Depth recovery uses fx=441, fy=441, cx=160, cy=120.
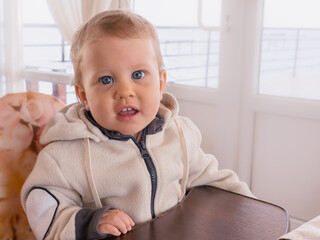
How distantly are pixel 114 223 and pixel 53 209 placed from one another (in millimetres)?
145

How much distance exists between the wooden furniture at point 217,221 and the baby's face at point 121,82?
24 centimetres

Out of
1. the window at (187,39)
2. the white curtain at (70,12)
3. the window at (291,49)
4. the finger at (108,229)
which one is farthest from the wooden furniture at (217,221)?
the white curtain at (70,12)

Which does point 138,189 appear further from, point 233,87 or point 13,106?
point 233,87

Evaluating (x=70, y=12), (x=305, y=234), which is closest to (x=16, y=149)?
(x=305, y=234)

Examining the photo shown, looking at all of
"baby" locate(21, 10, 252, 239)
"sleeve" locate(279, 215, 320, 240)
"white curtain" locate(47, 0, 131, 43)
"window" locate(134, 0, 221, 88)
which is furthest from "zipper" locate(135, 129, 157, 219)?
"white curtain" locate(47, 0, 131, 43)

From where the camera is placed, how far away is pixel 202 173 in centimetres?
129

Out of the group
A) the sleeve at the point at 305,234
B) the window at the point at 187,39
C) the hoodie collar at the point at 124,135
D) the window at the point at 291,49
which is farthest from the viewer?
the window at the point at 187,39

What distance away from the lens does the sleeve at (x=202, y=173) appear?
4.14 feet

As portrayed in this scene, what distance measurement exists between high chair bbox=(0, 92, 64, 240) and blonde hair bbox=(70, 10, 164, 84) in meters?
0.19

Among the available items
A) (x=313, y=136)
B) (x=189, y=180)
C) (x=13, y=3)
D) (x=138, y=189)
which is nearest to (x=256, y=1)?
(x=313, y=136)

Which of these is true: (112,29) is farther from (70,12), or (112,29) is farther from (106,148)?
(70,12)

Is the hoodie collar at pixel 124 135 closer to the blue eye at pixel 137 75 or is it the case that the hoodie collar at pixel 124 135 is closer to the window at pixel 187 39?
the blue eye at pixel 137 75

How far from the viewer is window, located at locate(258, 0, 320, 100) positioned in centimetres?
213

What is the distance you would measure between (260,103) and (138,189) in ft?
4.49
